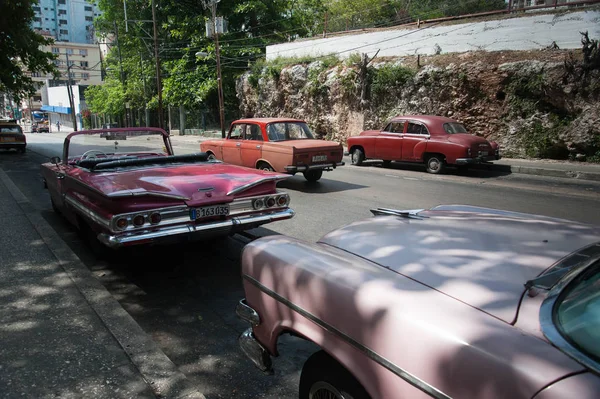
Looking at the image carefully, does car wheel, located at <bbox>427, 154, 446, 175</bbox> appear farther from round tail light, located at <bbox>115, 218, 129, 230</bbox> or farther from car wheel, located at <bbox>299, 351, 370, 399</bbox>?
car wheel, located at <bbox>299, 351, 370, 399</bbox>

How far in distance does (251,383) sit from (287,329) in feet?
3.33

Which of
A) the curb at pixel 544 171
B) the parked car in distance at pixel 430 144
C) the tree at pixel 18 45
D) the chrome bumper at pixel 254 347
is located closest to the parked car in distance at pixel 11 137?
the tree at pixel 18 45

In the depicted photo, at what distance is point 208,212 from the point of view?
4539mm

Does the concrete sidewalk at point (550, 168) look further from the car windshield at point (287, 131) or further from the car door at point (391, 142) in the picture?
the car windshield at point (287, 131)

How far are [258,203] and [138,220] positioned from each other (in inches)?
51.5

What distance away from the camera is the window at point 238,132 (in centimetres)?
1114

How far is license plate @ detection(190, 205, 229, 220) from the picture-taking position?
176 inches

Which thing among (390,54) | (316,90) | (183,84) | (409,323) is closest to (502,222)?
(409,323)

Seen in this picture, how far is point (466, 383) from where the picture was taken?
1.37 m

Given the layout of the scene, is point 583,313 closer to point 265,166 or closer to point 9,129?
point 265,166

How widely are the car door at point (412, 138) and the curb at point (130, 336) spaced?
34.2 feet

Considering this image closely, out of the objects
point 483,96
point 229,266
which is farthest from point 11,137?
point 483,96

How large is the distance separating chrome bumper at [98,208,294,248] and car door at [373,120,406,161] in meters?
9.63

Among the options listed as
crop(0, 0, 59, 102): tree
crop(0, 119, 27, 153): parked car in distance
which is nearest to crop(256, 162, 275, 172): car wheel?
crop(0, 0, 59, 102): tree
